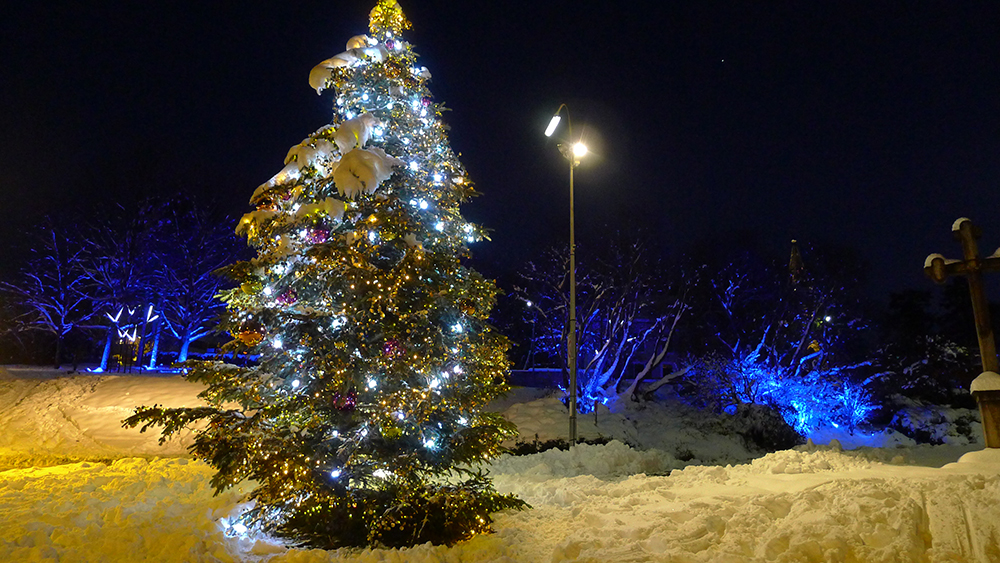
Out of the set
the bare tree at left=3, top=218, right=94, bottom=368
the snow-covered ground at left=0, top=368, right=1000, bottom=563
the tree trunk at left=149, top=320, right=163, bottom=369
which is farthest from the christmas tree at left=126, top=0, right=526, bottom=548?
the bare tree at left=3, top=218, right=94, bottom=368

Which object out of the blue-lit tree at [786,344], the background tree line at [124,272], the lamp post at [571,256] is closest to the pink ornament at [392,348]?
the lamp post at [571,256]

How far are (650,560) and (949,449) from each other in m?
17.1

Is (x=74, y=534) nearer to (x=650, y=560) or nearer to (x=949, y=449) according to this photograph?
(x=650, y=560)

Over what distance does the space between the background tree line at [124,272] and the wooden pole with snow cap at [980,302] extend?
26593 millimetres

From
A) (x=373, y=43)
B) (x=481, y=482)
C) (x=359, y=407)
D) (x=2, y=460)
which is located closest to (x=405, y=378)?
(x=359, y=407)

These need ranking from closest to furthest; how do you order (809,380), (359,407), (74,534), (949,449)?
(74,534), (359,407), (949,449), (809,380)

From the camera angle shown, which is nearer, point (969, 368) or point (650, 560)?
point (650, 560)

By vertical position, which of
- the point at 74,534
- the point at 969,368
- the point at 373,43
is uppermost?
the point at 373,43

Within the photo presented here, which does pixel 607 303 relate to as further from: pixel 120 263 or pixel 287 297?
pixel 120 263

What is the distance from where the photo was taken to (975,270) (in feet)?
23.4

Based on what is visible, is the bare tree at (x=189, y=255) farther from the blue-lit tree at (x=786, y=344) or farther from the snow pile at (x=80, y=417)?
the blue-lit tree at (x=786, y=344)

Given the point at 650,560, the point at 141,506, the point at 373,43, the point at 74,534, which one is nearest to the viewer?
the point at 650,560

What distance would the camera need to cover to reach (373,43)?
25.4ft

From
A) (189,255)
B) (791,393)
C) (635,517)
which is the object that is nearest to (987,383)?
(635,517)
